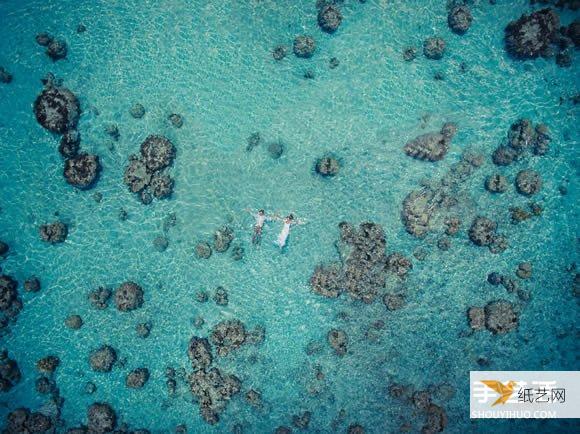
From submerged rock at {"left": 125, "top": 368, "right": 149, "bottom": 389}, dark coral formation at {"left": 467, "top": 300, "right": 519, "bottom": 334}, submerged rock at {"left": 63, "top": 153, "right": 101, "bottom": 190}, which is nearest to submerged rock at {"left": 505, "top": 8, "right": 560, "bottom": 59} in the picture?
dark coral formation at {"left": 467, "top": 300, "right": 519, "bottom": 334}

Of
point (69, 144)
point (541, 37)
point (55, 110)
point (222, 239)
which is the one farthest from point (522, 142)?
point (55, 110)

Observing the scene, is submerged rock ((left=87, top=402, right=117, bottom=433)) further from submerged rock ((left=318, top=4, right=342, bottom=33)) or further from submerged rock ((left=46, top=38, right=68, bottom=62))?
submerged rock ((left=318, top=4, right=342, bottom=33))

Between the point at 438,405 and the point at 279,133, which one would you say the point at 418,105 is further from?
the point at 438,405

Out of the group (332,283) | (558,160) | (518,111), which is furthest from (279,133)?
(558,160)

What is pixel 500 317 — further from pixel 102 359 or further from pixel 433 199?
pixel 102 359

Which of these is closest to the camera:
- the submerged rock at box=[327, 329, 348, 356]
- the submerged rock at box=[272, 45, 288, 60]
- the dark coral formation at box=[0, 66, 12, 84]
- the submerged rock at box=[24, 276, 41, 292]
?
the submerged rock at box=[24, 276, 41, 292]
